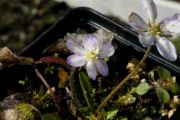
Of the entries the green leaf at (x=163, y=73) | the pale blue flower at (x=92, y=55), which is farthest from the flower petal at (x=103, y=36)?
the green leaf at (x=163, y=73)

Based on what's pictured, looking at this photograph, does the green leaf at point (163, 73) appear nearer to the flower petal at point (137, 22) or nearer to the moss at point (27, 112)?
the flower petal at point (137, 22)

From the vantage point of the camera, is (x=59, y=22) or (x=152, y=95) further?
(x=59, y=22)

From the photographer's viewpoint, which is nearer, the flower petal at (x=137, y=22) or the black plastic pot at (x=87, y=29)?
the flower petal at (x=137, y=22)

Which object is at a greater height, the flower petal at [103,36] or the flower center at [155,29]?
the flower center at [155,29]

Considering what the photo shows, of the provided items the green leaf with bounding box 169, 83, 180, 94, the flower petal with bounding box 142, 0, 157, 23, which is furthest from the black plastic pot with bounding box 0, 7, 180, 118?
the flower petal with bounding box 142, 0, 157, 23

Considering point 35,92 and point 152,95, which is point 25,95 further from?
point 152,95

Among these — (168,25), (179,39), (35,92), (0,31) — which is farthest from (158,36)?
(0,31)

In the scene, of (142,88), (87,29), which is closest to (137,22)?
(142,88)

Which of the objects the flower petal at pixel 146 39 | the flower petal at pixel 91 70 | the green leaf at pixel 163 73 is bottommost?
the green leaf at pixel 163 73
